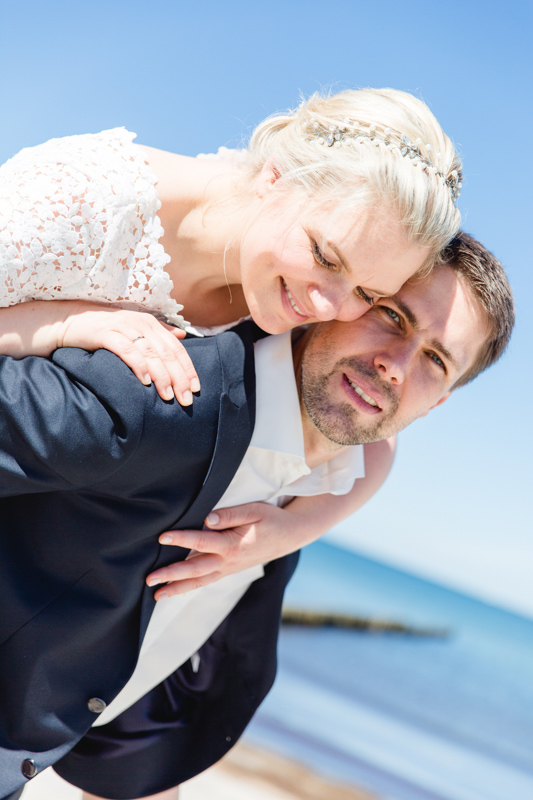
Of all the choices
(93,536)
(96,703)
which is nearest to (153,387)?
(93,536)

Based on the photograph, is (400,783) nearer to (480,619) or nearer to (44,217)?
(44,217)

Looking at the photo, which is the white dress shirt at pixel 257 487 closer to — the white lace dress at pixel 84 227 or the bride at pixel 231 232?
the bride at pixel 231 232

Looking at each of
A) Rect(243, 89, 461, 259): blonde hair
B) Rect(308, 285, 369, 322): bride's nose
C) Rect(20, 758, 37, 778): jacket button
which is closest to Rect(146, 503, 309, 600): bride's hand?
Rect(20, 758, 37, 778): jacket button

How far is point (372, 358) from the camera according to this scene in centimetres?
304

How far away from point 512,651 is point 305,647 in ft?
88.8

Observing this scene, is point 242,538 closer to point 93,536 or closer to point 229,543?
point 229,543

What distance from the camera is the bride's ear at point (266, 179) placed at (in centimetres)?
288

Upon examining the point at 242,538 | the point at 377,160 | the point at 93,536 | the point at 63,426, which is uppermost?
the point at 377,160

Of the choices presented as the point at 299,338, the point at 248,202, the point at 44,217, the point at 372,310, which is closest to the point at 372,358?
the point at 372,310

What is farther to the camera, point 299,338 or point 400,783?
point 400,783

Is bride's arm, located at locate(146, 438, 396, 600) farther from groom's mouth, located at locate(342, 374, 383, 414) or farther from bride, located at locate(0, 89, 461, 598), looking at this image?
groom's mouth, located at locate(342, 374, 383, 414)

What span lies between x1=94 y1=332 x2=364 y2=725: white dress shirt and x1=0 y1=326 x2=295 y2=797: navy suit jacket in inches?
9.9

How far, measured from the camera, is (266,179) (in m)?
2.90

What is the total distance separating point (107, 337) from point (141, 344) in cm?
11
